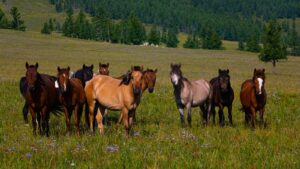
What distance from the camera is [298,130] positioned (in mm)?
13008

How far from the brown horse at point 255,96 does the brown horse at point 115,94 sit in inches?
150

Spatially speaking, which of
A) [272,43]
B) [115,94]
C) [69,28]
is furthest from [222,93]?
[69,28]

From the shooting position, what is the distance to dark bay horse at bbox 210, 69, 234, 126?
14203mm

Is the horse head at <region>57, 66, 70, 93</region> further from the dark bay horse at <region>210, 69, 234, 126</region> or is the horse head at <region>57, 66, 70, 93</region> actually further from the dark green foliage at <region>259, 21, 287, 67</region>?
the dark green foliage at <region>259, 21, 287, 67</region>

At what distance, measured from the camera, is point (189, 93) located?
14.9 metres

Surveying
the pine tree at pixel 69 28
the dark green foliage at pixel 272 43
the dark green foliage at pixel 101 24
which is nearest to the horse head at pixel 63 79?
the dark green foliage at pixel 272 43

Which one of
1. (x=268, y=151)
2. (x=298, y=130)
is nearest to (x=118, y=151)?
(x=268, y=151)

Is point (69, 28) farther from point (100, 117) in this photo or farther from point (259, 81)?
point (259, 81)

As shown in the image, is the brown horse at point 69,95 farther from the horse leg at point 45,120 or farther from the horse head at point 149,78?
the horse head at point 149,78

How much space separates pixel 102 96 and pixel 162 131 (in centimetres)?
220

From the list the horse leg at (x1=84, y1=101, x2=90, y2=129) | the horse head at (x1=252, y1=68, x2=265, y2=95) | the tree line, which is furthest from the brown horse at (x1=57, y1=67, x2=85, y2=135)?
the tree line

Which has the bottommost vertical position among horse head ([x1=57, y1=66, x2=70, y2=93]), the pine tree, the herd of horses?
the herd of horses

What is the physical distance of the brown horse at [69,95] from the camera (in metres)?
12.0

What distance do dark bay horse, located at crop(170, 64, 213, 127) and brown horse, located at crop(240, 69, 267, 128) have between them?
5.21 feet
